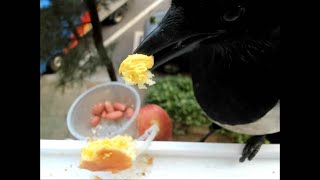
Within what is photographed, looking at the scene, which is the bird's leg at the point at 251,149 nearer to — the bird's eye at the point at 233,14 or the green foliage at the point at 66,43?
the bird's eye at the point at 233,14

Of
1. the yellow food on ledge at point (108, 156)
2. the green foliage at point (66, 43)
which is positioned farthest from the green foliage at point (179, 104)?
the yellow food on ledge at point (108, 156)

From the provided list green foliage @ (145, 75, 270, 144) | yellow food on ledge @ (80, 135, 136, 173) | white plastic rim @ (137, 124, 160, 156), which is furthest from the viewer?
green foliage @ (145, 75, 270, 144)

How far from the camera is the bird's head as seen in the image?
1.88 ft

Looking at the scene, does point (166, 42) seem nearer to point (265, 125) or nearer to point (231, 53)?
point (231, 53)

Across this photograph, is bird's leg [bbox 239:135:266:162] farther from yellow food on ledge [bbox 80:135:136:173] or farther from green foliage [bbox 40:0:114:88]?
green foliage [bbox 40:0:114:88]

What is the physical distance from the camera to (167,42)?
0.59m

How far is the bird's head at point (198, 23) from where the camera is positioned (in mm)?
574

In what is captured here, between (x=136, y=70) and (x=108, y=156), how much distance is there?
0.30 metres

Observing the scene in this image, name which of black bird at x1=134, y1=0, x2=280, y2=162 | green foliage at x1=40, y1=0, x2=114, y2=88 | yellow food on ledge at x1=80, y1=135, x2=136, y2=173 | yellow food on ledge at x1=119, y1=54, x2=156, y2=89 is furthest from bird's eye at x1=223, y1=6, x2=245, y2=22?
green foliage at x1=40, y1=0, x2=114, y2=88

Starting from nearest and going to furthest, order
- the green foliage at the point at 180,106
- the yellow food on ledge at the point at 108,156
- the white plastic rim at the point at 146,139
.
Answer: the yellow food on ledge at the point at 108,156
the white plastic rim at the point at 146,139
the green foliage at the point at 180,106

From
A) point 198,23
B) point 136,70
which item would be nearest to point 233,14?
point 198,23

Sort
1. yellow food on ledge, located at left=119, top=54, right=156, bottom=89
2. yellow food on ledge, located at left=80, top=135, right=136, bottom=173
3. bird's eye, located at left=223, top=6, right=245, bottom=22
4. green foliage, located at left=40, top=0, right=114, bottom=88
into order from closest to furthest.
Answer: yellow food on ledge, located at left=119, top=54, right=156, bottom=89
bird's eye, located at left=223, top=6, right=245, bottom=22
yellow food on ledge, located at left=80, top=135, right=136, bottom=173
green foliage, located at left=40, top=0, right=114, bottom=88

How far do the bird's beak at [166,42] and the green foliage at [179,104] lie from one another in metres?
0.67
